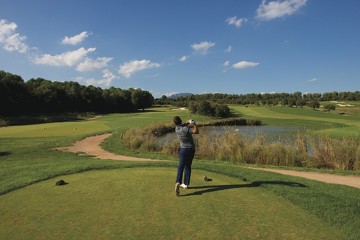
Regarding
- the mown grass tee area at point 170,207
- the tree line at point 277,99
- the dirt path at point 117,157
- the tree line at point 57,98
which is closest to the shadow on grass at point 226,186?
the mown grass tee area at point 170,207

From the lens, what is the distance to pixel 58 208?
7051mm

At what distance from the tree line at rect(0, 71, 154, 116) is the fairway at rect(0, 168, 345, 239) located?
60.7 metres

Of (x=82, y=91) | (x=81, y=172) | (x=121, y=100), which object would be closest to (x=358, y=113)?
(x=121, y=100)

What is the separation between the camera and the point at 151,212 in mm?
6645

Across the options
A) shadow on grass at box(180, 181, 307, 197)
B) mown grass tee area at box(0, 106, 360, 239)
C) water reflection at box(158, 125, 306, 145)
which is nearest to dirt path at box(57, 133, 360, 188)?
mown grass tee area at box(0, 106, 360, 239)

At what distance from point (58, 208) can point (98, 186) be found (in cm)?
170

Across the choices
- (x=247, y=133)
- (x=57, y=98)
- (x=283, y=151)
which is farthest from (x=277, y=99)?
(x=283, y=151)

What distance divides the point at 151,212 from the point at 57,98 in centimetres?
7501

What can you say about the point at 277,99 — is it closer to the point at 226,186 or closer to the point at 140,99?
the point at 140,99

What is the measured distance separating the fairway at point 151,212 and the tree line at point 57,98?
60.7 meters

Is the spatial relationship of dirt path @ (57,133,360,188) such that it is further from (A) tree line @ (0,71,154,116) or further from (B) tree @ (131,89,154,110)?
(B) tree @ (131,89,154,110)

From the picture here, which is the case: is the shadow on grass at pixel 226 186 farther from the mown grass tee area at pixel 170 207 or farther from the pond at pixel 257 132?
the pond at pixel 257 132

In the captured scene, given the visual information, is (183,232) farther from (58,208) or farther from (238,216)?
(58,208)

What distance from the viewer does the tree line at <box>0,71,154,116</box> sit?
63.0m
